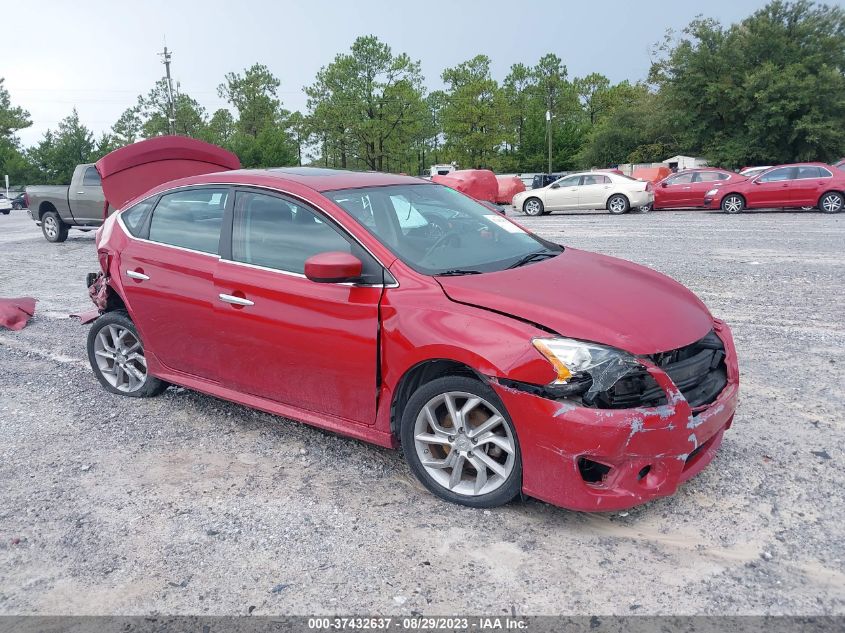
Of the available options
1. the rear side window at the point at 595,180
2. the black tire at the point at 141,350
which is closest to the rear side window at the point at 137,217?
the black tire at the point at 141,350

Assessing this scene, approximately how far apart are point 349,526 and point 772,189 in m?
20.4

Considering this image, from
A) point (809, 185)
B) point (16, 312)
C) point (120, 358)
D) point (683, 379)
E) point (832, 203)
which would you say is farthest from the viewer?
point (809, 185)

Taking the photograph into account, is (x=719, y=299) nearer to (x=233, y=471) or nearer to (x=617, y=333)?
(x=617, y=333)

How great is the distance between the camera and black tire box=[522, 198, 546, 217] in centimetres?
2356

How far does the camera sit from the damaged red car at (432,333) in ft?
10.2

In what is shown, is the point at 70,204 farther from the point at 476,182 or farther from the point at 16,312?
the point at 476,182

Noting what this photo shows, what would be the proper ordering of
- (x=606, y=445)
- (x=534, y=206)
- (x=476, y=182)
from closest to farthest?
1. (x=606, y=445)
2. (x=534, y=206)
3. (x=476, y=182)

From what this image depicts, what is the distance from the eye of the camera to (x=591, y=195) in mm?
22906

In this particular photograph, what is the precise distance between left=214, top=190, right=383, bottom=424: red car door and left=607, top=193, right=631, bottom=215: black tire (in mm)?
19725

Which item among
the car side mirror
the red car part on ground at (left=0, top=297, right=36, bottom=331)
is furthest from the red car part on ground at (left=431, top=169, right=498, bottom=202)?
the car side mirror

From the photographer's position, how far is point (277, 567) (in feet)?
10.0

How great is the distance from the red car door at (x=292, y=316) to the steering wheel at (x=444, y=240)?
1.30 feet

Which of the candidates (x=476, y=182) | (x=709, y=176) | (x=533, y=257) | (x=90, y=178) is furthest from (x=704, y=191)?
(x=533, y=257)

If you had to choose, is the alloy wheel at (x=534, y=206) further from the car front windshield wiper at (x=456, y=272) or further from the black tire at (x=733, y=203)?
the car front windshield wiper at (x=456, y=272)
